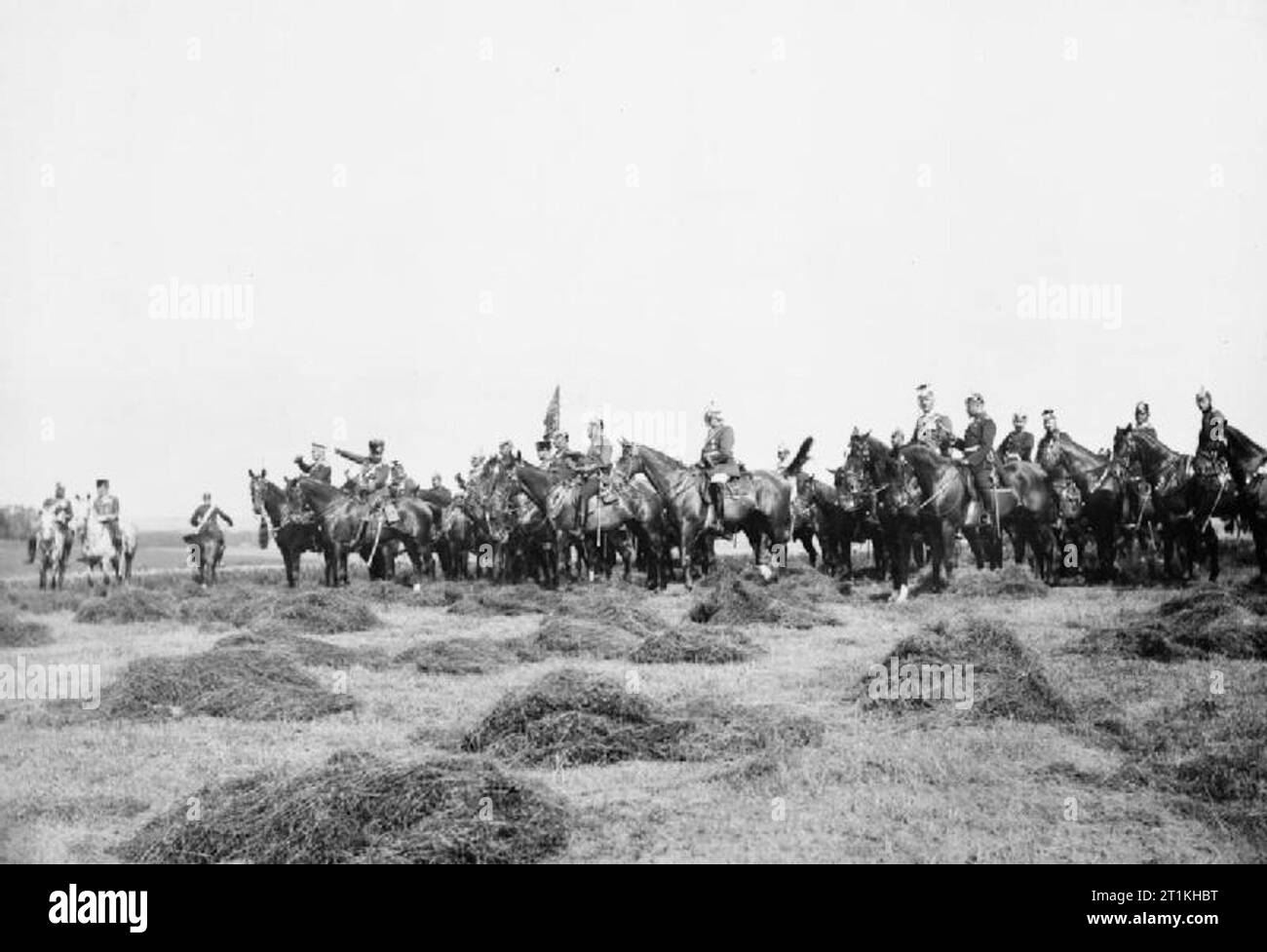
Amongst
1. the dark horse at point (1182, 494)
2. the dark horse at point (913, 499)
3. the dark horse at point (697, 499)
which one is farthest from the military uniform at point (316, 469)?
the dark horse at point (1182, 494)

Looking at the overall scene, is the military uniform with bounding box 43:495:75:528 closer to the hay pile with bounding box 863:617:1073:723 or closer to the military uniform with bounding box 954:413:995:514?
the military uniform with bounding box 954:413:995:514

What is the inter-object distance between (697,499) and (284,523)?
30.1 feet

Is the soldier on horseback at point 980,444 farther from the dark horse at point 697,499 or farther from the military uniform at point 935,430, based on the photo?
the dark horse at point 697,499

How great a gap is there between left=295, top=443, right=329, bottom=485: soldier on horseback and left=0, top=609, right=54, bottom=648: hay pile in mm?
9967

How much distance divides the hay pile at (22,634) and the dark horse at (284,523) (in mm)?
7769

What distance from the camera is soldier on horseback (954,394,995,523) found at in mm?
20594

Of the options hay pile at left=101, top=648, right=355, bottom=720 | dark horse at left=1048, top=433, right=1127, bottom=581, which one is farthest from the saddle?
hay pile at left=101, top=648, right=355, bottom=720

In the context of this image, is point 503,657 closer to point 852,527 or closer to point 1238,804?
point 1238,804

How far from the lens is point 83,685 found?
12.5m

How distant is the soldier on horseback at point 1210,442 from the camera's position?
59.7 ft

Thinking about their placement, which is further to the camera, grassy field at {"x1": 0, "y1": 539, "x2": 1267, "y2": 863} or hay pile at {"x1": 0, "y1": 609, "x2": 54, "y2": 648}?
hay pile at {"x1": 0, "y1": 609, "x2": 54, "y2": 648}

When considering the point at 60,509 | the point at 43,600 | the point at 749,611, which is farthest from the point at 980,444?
the point at 60,509
